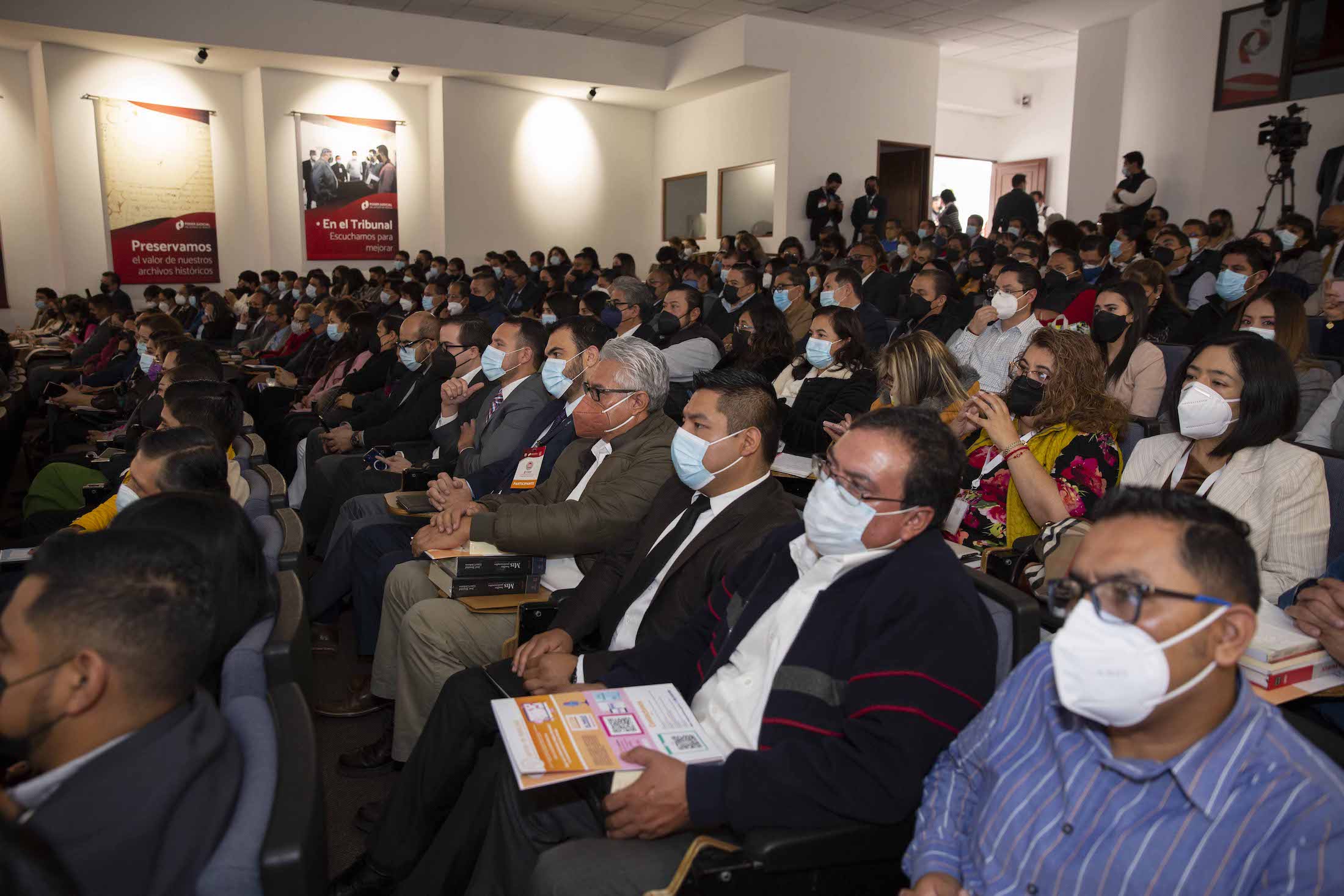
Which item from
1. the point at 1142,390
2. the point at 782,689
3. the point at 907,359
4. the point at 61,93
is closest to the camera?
the point at 782,689

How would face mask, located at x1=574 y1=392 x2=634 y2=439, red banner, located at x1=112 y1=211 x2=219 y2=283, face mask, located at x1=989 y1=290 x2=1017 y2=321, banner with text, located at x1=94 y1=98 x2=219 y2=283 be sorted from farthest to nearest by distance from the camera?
red banner, located at x1=112 y1=211 x2=219 y2=283 → banner with text, located at x1=94 y1=98 x2=219 y2=283 → face mask, located at x1=989 y1=290 x2=1017 y2=321 → face mask, located at x1=574 y1=392 x2=634 y2=439

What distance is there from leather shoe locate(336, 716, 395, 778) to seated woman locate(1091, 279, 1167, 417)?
3.30m

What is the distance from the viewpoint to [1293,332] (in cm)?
363

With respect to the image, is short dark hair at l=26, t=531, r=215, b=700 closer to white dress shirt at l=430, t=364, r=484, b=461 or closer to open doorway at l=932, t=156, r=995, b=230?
white dress shirt at l=430, t=364, r=484, b=461

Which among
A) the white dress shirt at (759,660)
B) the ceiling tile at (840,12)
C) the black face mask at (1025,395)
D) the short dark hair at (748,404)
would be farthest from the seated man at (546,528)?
the ceiling tile at (840,12)

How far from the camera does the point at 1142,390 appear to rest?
4012 millimetres

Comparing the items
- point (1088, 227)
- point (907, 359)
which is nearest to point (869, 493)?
point (907, 359)

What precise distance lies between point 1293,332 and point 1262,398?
1.64m

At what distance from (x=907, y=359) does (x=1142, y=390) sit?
124cm

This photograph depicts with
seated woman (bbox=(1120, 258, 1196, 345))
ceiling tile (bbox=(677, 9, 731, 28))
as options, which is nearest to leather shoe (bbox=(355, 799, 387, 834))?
seated woman (bbox=(1120, 258, 1196, 345))

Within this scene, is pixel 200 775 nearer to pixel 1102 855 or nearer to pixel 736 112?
pixel 1102 855

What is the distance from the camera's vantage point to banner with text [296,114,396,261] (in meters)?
12.6

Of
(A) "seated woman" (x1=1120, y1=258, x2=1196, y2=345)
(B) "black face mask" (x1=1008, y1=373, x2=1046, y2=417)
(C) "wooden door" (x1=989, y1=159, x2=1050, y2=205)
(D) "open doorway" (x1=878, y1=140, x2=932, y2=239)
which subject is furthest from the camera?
(C) "wooden door" (x1=989, y1=159, x2=1050, y2=205)

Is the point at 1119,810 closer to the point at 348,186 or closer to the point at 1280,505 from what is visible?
the point at 1280,505
